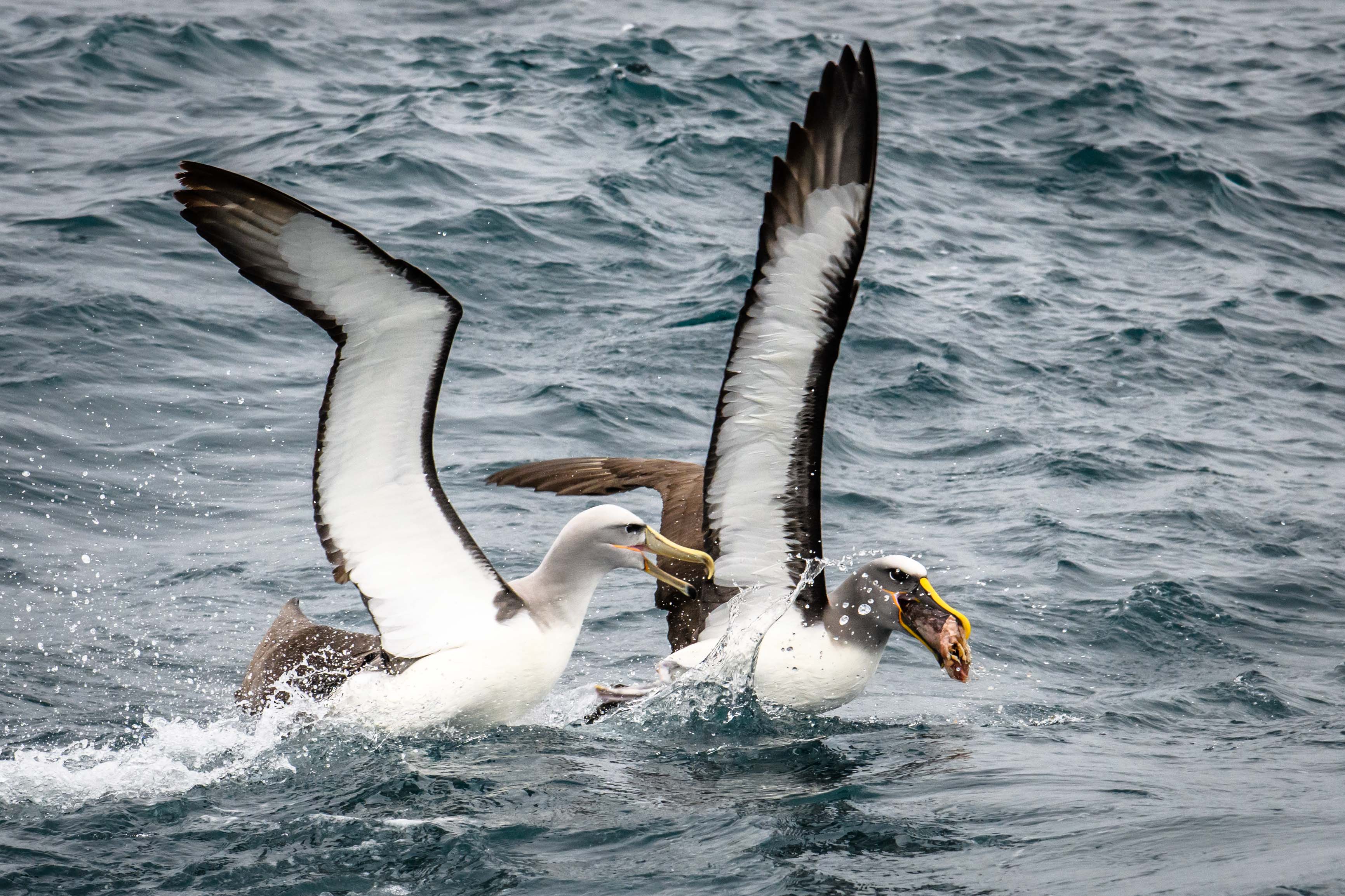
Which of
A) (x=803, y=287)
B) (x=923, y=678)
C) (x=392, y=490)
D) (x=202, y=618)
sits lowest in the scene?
(x=923, y=678)

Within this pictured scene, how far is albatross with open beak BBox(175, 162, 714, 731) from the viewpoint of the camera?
6535 millimetres

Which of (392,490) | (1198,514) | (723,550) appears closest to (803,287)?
(723,550)

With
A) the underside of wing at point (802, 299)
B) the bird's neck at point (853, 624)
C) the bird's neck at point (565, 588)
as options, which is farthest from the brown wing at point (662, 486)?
the underside of wing at point (802, 299)

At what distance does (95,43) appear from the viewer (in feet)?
69.5

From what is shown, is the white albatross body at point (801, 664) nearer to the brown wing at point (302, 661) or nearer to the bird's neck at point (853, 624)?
the bird's neck at point (853, 624)

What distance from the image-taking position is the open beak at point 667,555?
734 centimetres

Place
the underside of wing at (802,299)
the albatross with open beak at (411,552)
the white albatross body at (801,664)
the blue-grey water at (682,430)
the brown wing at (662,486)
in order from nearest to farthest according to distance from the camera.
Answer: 1. the blue-grey water at (682,430)
2. the albatross with open beak at (411,552)
3. the underside of wing at (802,299)
4. the white albatross body at (801,664)
5. the brown wing at (662,486)

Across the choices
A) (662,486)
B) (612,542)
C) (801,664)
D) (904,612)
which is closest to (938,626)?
(904,612)

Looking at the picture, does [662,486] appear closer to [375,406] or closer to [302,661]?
[302,661]

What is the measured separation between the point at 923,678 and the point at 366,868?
4446 mm

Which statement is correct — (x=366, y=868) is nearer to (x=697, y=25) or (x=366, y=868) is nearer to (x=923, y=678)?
(x=923, y=678)

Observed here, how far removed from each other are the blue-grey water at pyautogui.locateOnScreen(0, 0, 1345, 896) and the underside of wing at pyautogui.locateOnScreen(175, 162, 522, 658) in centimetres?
72

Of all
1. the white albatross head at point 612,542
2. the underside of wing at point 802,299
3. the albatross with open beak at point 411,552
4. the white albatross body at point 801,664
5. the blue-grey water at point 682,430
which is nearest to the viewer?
the blue-grey water at point 682,430

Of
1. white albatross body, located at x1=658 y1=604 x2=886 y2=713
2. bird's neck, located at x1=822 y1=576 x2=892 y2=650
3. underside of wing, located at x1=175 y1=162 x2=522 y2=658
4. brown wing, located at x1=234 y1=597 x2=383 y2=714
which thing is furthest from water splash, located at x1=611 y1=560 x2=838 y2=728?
brown wing, located at x1=234 y1=597 x2=383 y2=714
